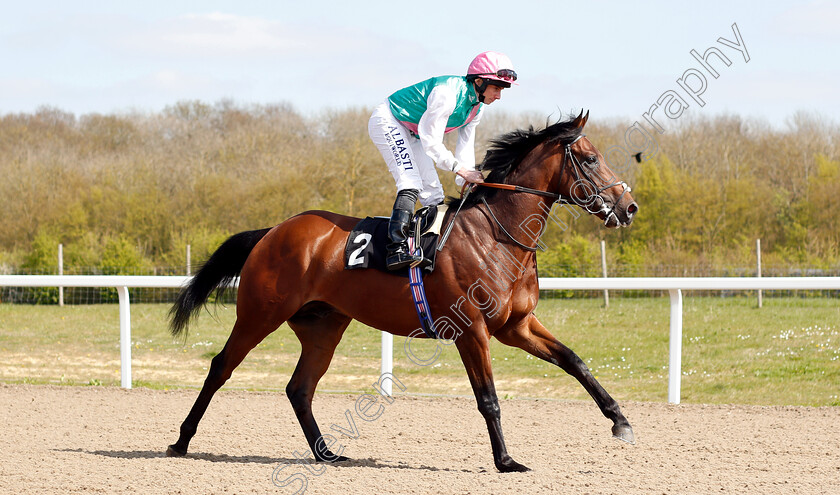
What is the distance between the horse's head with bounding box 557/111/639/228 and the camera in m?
4.18

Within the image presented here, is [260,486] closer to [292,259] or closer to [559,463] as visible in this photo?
[292,259]

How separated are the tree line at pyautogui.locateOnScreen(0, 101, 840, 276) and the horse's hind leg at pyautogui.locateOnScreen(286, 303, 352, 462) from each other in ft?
35.2

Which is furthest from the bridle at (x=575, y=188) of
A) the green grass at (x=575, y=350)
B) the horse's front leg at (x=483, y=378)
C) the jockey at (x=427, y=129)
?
the green grass at (x=575, y=350)

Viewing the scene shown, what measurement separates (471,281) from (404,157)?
0.80m

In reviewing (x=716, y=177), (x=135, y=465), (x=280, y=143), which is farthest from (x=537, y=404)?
(x=280, y=143)

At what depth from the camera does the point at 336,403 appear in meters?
6.54

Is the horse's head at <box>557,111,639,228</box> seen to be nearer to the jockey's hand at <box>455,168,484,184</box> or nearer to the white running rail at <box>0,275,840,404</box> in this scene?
the jockey's hand at <box>455,168,484,184</box>

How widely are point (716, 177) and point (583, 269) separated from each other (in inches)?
368

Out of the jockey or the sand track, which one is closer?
the sand track

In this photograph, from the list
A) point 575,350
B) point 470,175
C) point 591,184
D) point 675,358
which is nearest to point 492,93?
point 470,175

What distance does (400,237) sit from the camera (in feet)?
14.0

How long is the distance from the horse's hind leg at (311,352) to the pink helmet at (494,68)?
1.58 m

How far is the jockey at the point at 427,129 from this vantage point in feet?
13.7

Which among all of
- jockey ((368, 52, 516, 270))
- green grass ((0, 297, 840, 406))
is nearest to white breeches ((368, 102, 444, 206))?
jockey ((368, 52, 516, 270))
